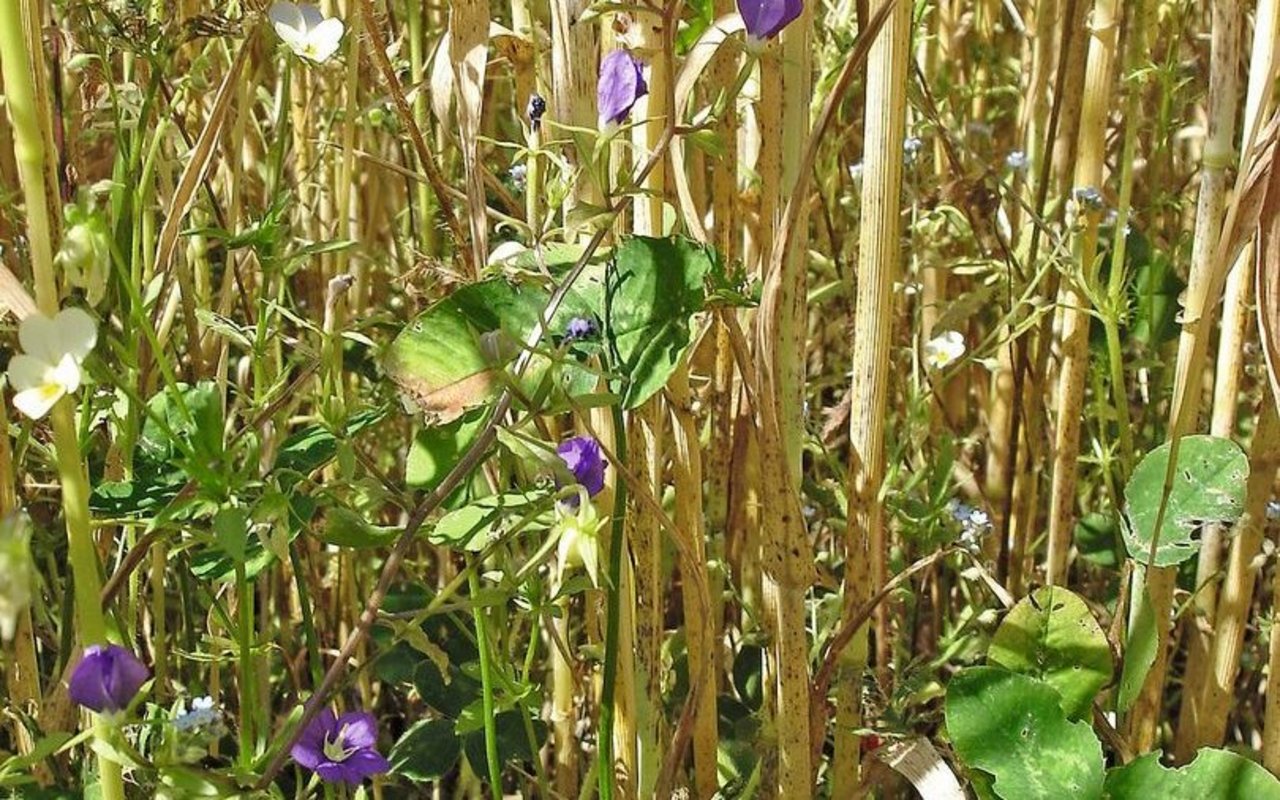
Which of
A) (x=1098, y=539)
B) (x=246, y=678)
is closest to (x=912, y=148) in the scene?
(x=1098, y=539)

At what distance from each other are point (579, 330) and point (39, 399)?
0.23 m

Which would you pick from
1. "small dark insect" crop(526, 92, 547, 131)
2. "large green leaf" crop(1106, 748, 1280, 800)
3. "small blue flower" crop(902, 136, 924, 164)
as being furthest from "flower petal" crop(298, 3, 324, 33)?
"large green leaf" crop(1106, 748, 1280, 800)

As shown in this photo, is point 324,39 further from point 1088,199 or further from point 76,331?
point 1088,199

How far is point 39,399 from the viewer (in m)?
0.56

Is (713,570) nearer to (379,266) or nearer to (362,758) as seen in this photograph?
(362,758)

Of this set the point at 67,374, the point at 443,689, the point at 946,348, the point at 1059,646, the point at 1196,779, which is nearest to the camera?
the point at 67,374

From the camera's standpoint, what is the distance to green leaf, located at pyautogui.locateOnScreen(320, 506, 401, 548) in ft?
2.32

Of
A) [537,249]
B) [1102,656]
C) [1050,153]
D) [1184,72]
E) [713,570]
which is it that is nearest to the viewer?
[537,249]

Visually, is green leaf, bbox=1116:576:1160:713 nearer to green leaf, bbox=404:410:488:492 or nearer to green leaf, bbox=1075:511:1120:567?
green leaf, bbox=1075:511:1120:567

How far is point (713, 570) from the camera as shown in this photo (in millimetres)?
1007

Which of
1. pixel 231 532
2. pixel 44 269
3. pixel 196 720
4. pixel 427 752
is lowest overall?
pixel 427 752

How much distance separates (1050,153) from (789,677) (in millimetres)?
498

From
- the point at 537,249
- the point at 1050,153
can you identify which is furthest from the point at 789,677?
the point at 1050,153

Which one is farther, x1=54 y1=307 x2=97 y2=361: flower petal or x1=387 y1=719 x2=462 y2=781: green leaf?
x1=387 y1=719 x2=462 y2=781: green leaf
